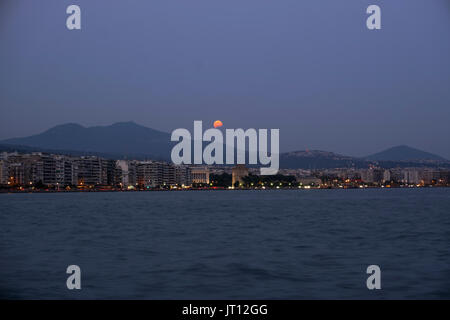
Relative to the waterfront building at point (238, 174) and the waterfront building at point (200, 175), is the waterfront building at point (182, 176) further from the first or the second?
the waterfront building at point (238, 174)

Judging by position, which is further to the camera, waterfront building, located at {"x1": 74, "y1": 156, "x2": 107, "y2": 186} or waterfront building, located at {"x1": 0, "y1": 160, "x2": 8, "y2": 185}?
waterfront building, located at {"x1": 74, "y1": 156, "x2": 107, "y2": 186}

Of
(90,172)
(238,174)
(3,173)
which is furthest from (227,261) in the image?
(238,174)

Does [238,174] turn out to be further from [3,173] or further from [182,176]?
[3,173]

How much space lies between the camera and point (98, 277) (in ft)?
41.5

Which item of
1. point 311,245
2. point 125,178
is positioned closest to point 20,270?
point 311,245

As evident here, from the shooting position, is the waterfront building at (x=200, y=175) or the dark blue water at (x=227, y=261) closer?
the dark blue water at (x=227, y=261)

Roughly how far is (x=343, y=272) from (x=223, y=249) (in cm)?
597

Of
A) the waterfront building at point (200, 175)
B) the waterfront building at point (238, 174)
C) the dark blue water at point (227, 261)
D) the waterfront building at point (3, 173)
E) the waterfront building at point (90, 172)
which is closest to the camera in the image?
the dark blue water at point (227, 261)

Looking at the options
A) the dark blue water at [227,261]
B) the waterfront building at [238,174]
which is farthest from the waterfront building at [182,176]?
the dark blue water at [227,261]

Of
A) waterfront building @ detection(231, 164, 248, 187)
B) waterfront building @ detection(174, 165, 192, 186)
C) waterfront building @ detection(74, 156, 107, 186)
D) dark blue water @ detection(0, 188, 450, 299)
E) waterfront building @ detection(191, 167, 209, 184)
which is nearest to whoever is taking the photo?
dark blue water @ detection(0, 188, 450, 299)

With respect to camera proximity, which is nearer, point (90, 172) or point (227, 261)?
point (227, 261)

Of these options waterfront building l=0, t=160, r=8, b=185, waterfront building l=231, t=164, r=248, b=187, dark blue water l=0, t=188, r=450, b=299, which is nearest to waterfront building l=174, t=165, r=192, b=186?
waterfront building l=231, t=164, r=248, b=187

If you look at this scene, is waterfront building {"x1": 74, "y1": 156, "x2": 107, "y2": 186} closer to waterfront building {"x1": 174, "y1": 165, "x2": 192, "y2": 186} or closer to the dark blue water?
waterfront building {"x1": 174, "y1": 165, "x2": 192, "y2": 186}
